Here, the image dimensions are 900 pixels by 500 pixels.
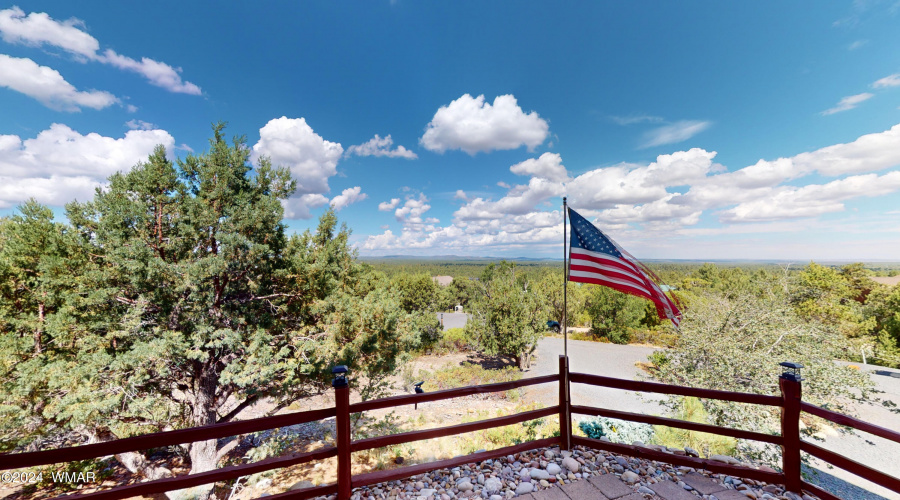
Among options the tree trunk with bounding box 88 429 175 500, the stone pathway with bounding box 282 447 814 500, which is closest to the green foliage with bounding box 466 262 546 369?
the tree trunk with bounding box 88 429 175 500

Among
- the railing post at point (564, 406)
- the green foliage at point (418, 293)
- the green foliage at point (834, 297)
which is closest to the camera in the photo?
the railing post at point (564, 406)

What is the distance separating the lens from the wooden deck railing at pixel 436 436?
2.29 m

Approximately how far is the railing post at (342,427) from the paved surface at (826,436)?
8.44 meters

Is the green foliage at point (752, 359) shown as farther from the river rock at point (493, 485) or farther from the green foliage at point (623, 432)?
the river rock at point (493, 485)

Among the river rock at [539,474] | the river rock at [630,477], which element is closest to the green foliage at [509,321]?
the river rock at [630,477]

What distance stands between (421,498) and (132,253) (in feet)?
27.0

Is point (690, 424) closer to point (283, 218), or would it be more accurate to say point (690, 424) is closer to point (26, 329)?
point (283, 218)

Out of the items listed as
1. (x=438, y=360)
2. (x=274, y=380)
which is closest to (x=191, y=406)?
(x=274, y=380)

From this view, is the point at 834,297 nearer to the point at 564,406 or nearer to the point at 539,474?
the point at 564,406

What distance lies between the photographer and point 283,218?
8.61 m

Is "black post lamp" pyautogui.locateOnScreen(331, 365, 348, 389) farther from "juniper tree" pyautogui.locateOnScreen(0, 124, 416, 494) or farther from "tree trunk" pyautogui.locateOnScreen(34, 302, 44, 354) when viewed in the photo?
"tree trunk" pyautogui.locateOnScreen(34, 302, 44, 354)

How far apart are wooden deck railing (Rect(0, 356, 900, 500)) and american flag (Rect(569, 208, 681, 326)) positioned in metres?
1.01

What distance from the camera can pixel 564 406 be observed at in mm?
3508

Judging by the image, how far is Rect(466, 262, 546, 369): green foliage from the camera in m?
17.9
